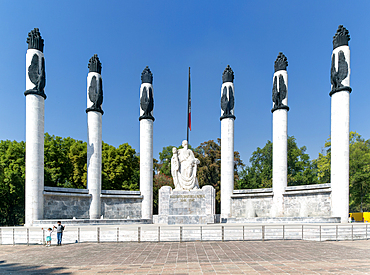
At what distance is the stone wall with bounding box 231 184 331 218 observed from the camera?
23.1 meters

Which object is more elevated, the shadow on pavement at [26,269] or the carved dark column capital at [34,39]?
the carved dark column capital at [34,39]

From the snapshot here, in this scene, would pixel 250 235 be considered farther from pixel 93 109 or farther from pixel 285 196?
pixel 93 109

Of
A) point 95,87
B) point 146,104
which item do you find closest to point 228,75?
point 146,104

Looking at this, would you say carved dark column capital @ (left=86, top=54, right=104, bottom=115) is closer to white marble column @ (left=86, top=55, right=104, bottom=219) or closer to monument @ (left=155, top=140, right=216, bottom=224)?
white marble column @ (left=86, top=55, right=104, bottom=219)

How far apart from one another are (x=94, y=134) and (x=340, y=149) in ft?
61.5

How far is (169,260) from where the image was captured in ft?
30.3

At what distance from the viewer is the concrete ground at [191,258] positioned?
26.2 ft

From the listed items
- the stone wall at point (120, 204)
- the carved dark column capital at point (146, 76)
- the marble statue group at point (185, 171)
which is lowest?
the stone wall at point (120, 204)

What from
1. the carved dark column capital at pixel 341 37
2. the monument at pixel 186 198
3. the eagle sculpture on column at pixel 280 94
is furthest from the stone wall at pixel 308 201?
the carved dark column capital at pixel 341 37

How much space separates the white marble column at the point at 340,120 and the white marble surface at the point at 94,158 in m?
17.6

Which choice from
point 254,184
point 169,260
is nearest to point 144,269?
point 169,260

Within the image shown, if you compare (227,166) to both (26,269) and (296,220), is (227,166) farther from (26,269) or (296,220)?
(26,269)

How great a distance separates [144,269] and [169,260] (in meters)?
1.30

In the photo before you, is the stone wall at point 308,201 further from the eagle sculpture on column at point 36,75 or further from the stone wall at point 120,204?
the eagle sculpture on column at point 36,75
